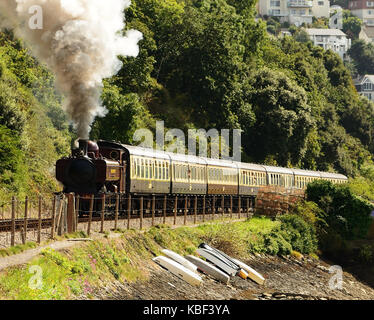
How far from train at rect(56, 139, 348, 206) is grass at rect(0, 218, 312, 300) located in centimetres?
337

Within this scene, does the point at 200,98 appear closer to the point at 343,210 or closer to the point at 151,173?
the point at 343,210

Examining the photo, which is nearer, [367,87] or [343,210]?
[343,210]

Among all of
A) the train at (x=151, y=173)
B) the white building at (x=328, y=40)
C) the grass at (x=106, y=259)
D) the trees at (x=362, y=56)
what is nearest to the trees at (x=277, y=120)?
the train at (x=151, y=173)

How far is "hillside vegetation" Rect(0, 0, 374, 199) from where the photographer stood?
37.8 m

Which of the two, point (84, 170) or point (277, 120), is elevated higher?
point (277, 120)

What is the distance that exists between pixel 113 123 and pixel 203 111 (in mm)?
16838

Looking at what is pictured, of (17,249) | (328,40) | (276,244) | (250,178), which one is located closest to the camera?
(17,249)

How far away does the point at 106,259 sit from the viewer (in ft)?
64.6

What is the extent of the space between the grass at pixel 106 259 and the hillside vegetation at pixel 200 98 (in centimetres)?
880

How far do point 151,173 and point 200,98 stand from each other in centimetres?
2585

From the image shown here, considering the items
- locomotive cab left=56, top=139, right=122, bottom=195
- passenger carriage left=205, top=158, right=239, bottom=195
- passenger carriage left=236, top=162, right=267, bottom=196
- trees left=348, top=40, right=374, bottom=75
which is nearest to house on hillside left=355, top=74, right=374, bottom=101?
trees left=348, top=40, right=374, bottom=75

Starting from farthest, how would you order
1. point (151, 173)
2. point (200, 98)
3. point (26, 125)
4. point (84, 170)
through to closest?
point (200, 98)
point (26, 125)
point (151, 173)
point (84, 170)

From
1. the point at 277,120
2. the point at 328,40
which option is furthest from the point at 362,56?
the point at 277,120

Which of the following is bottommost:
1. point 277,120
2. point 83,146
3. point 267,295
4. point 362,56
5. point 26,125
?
point 267,295
